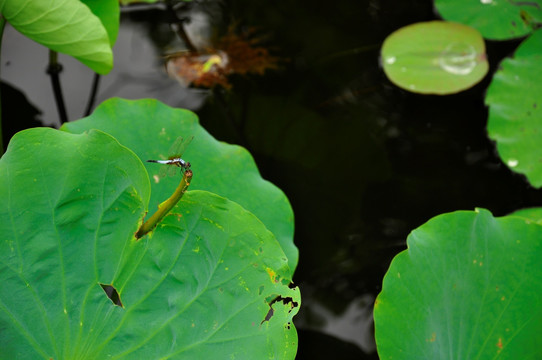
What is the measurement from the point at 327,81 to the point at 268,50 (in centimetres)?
26

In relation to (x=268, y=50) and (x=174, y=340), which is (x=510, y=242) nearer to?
(x=174, y=340)

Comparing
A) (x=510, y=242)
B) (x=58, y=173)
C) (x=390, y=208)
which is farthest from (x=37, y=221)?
(x=390, y=208)

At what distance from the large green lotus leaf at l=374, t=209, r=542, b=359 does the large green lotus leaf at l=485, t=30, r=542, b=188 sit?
0.53 m

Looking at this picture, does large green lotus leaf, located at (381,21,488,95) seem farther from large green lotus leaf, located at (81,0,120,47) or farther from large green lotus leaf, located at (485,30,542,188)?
large green lotus leaf, located at (81,0,120,47)

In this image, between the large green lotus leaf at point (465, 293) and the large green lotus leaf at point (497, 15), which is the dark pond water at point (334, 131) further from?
the large green lotus leaf at point (465, 293)

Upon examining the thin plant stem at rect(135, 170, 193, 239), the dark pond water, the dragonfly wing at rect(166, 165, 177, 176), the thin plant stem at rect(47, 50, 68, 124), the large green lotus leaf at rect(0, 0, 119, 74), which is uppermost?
the large green lotus leaf at rect(0, 0, 119, 74)

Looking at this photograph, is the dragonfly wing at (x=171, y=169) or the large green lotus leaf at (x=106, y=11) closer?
the dragonfly wing at (x=171, y=169)

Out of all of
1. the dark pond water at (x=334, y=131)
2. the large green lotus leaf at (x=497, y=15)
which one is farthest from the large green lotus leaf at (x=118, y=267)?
the large green lotus leaf at (x=497, y=15)

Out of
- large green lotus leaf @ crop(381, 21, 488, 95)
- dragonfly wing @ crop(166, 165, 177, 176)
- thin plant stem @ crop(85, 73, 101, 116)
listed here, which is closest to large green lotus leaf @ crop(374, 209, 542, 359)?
dragonfly wing @ crop(166, 165, 177, 176)

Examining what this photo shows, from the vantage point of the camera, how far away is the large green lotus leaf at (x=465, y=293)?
0.99 meters

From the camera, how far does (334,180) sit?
5.48ft

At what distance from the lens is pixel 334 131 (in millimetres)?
1779

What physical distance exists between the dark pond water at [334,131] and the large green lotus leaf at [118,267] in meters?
0.53

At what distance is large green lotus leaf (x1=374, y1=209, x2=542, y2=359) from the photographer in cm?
99
